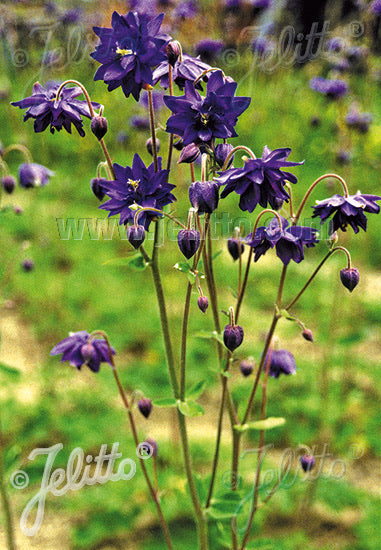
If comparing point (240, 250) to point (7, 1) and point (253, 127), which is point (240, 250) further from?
point (253, 127)

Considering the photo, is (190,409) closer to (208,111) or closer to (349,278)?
(349,278)

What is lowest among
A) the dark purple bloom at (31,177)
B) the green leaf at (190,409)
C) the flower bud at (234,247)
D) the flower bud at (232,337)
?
the green leaf at (190,409)

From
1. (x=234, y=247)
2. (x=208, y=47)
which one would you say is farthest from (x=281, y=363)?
(x=208, y=47)

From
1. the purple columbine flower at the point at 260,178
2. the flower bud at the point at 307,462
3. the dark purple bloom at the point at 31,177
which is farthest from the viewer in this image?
the dark purple bloom at the point at 31,177

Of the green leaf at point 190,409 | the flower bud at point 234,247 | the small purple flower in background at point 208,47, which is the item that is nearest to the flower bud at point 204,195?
the flower bud at point 234,247

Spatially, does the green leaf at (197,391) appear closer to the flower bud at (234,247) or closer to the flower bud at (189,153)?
the flower bud at (234,247)

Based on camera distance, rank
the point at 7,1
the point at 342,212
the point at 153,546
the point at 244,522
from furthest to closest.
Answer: the point at 7,1 → the point at 153,546 → the point at 244,522 → the point at 342,212

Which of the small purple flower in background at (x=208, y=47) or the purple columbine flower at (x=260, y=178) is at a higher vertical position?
the small purple flower in background at (x=208, y=47)

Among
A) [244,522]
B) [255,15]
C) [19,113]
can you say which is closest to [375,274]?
[255,15]

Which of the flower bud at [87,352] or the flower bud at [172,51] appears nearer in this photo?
the flower bud at [172,51]
